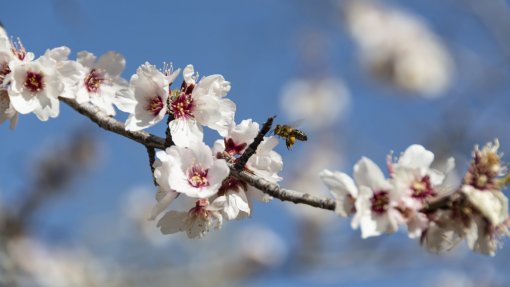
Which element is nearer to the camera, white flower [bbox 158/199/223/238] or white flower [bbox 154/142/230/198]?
white flower [bbox 154/142/230/198]

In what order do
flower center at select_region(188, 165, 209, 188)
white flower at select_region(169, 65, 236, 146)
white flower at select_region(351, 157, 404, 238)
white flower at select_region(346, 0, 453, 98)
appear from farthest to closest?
1. white flower at select_region(346, 0, 453, 98)
2. white flower at select_region(169, 65, 236, 146)
3. flower center at select_region(188, 165, 209, 188)
4. white flower at select_region(351, 157, 404, 238)

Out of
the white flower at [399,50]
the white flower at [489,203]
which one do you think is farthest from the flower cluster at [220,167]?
the white flower at [399,50]

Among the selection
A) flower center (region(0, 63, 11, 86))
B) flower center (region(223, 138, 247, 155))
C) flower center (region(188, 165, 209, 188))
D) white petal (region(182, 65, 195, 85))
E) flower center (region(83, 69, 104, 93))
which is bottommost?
flower center (region(188, 165, 209, 188))

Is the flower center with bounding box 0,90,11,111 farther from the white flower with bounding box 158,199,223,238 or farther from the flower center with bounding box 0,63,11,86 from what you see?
the white flower with bounding box 158,199,223,238

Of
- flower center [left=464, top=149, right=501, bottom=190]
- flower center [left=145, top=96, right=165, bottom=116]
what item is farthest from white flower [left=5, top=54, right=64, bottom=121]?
flower center [left=464, top=149, right=501, bottom=190]

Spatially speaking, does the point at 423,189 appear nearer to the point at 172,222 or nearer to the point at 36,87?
the point at 172,222

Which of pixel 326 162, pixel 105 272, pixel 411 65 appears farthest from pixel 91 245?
pixel 411 65

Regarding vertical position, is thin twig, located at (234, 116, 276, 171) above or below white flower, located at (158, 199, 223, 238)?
above

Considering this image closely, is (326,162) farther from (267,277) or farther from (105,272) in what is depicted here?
(105,272)
